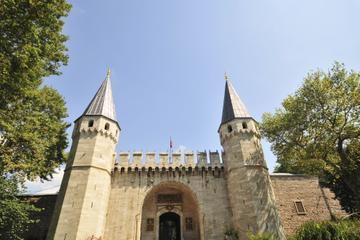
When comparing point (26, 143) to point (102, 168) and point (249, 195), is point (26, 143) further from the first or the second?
point (249, 195)

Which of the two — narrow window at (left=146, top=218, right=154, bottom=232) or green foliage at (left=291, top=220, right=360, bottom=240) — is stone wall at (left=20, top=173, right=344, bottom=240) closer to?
narrow window at (left=146, top=218, right=154, bottom=232)

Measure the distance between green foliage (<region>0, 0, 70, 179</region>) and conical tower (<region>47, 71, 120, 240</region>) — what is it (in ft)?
6.97

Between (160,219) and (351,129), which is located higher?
(351,129)

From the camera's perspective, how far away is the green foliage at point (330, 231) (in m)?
8.62

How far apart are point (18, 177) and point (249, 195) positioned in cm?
1507

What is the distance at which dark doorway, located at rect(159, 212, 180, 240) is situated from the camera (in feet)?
57.9

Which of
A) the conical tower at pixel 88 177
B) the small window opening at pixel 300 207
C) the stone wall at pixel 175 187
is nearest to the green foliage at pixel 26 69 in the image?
the conical tower at pixel 88 177

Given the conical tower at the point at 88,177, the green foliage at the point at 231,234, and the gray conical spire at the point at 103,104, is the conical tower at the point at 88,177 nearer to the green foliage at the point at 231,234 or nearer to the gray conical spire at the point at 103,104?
the gray conical spire at the point at 103,104

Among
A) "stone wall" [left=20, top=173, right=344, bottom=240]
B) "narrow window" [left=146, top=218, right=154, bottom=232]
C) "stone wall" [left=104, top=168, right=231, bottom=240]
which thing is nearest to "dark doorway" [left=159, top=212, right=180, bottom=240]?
"narrow window" [left=146, top=218, right=154, bottom=232]

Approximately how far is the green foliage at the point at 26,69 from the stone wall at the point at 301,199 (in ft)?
61.4

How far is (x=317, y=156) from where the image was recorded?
16156mm

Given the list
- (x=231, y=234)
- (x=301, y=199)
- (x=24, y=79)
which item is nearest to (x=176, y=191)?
(x=231, y=234)

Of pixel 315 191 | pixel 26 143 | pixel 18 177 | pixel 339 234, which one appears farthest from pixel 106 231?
pixel 315 191

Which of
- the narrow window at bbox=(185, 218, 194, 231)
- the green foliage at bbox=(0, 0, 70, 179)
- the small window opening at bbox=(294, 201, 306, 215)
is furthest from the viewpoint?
the small window opening at bbox=(294, 201, 306, 215)
